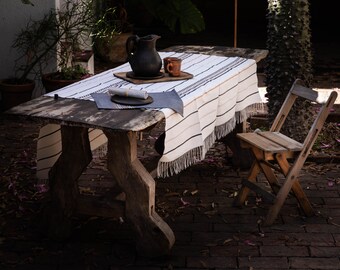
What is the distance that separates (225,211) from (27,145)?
2.24m

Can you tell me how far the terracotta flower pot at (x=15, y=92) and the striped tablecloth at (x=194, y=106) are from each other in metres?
2.05

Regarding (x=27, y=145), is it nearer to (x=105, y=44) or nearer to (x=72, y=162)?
(x=72, y=162)

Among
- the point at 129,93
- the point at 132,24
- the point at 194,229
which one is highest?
the point at 129,93

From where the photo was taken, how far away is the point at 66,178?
487 centimetres

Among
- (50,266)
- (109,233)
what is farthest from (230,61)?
(50,266)

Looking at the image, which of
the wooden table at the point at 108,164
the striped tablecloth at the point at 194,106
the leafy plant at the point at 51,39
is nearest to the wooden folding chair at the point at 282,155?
the striped tablecloth at the point at 194,106

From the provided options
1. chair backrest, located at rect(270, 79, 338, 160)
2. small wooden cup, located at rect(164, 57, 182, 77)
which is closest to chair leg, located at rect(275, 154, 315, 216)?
chair backrest, located at rect(270, 79, 338, 160)

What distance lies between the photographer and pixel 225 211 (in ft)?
18.0

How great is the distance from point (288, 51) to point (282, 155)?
156 centimetres

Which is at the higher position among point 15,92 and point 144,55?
point 144,55

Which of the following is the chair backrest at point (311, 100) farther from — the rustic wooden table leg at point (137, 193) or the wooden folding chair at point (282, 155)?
the rustic wooden table leg at point (137, 193)

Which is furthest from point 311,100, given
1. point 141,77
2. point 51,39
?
point 51,39

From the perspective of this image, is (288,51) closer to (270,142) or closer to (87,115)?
(270,142)

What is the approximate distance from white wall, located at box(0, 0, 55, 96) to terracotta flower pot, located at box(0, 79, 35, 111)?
352 millimetres
